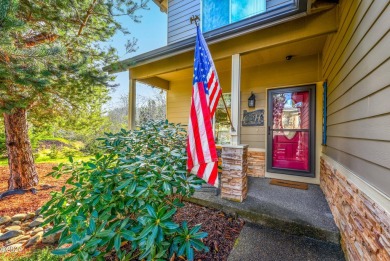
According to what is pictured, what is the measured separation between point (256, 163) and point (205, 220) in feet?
7.60

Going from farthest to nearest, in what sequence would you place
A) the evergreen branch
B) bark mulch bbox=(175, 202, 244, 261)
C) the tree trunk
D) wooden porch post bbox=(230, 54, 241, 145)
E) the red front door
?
the tree trunk, the red front door, the evergreen branch, wooden porch post bbox=(230, 54, 241, 145), bark mulch bbox=(175, 202, 244, 261)

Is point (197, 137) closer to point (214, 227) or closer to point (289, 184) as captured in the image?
point (214, 227)

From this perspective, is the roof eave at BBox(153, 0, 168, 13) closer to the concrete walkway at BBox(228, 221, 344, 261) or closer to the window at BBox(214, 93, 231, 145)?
the window at BBox(214, 93, 231, 145)

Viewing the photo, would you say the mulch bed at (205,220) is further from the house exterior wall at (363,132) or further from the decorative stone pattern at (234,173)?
the house exterior wall at (363,132)

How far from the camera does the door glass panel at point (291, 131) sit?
399cm

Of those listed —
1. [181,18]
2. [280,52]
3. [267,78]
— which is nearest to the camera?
[280,52]

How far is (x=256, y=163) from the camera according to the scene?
4.43 meters

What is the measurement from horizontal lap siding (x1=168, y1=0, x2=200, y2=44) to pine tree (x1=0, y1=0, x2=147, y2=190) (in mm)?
1388

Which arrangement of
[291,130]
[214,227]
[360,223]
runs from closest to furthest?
[360,223] → [214,227] → [291,130]

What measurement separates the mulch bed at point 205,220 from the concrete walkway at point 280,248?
0.14 metres

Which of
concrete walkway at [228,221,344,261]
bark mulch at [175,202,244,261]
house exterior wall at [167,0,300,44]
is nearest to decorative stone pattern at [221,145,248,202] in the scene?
bark mulch at [175,202,244,261]

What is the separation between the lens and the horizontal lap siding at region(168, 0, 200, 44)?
5117mm

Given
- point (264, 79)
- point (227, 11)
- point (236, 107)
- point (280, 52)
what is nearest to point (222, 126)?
point (264, 79)

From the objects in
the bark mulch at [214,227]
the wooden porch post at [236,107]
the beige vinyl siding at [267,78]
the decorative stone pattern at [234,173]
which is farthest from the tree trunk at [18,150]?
the beige vinyl siding at [267,78]
